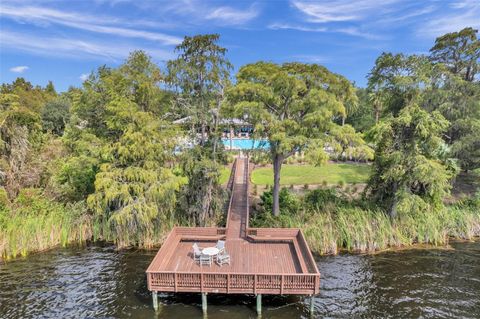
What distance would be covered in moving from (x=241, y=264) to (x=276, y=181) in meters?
7.58

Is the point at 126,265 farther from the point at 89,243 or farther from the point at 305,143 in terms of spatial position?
the point at 305,143

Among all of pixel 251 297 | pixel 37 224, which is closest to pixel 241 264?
pixel 251 297

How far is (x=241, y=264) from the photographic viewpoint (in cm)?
1414

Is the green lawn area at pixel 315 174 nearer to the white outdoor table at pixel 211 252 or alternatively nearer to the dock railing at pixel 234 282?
the white outdoor table at pixel 211 252

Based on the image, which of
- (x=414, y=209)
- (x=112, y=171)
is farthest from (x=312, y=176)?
(x=112, y=171)

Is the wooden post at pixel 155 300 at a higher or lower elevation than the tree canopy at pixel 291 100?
lower

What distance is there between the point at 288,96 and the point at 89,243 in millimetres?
15466

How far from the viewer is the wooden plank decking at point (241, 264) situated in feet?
40.1

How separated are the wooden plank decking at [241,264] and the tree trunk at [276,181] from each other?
2066 millimetres

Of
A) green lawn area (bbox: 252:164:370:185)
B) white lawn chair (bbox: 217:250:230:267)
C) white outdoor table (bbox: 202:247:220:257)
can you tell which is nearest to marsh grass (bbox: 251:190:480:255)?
white lawn chair (bbox: 217:250:230:267)

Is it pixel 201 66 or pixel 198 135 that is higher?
pixel 201 66

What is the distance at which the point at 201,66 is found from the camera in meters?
18.1

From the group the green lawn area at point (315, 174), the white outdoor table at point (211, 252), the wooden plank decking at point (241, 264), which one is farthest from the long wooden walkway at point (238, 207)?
the white outdoor table at point (211, 252)

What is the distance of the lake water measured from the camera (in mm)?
12648
